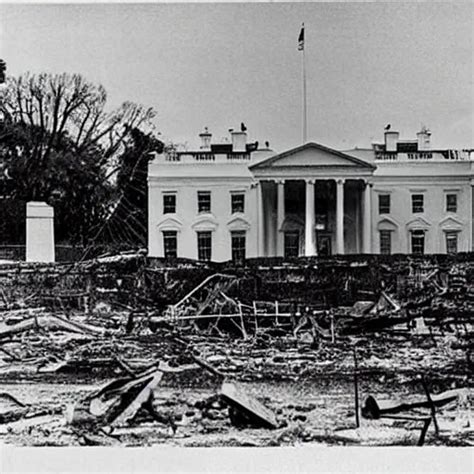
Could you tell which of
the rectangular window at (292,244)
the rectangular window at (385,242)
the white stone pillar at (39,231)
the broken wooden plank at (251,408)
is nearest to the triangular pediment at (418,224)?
the rectangular window at (385,242)

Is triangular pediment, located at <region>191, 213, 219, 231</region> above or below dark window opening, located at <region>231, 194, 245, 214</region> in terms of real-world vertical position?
below

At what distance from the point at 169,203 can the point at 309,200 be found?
3.36ft

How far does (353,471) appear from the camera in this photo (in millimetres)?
6695

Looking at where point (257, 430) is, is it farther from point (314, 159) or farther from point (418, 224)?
point (314, 159)

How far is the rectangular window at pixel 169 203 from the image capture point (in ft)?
23.7

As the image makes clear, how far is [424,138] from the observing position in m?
7.23

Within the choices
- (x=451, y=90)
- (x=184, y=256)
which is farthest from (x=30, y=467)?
(x=451, y=90)

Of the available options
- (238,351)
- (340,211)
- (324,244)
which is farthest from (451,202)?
(238,351)

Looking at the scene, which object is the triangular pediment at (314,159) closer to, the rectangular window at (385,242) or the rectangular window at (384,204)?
the rectangular window at (384,204)

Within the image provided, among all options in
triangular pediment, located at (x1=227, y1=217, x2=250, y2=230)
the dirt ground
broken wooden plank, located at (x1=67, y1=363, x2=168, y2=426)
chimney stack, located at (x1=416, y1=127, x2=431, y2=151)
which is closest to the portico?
triangular pediment, located at (x1=227, y1=217, x2=250, y2=230)

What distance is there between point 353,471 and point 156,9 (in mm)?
3540

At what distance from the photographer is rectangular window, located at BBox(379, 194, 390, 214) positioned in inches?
281

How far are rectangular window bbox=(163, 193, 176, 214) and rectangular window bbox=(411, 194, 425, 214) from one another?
5.68ft

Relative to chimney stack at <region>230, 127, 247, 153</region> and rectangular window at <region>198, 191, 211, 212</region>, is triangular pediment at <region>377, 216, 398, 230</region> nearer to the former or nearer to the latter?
chimney stack at <region>230, 127, 247, 153</region>
